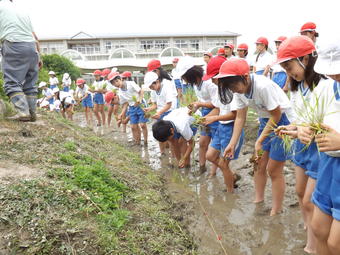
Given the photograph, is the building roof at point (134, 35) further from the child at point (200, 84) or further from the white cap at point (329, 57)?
the white cap at point (329, 57)

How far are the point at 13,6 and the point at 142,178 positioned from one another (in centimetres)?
305

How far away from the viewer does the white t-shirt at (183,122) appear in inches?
169

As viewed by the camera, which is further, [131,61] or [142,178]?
[131,61]

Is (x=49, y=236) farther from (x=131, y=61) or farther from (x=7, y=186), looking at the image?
(x=131, y=61)

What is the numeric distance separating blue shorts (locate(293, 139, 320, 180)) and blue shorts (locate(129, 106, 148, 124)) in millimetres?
4423

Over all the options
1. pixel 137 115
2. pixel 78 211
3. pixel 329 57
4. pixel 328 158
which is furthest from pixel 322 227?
pixel 137 115

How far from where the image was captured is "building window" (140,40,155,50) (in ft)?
120

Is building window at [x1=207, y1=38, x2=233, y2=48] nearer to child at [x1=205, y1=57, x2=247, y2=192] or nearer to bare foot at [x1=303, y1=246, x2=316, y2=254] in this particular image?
child at [x1=205, y1=57, x2=247, y2=192]

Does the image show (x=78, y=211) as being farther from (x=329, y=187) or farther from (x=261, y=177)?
(x=261, y=177)

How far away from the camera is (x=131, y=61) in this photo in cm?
2825

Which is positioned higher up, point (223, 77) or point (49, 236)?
point (223, 77)

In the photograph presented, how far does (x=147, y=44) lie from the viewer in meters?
36.7

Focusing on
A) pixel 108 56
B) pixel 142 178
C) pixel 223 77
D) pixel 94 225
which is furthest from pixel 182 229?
pixel 108 56

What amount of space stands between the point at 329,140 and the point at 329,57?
1.43 ft
